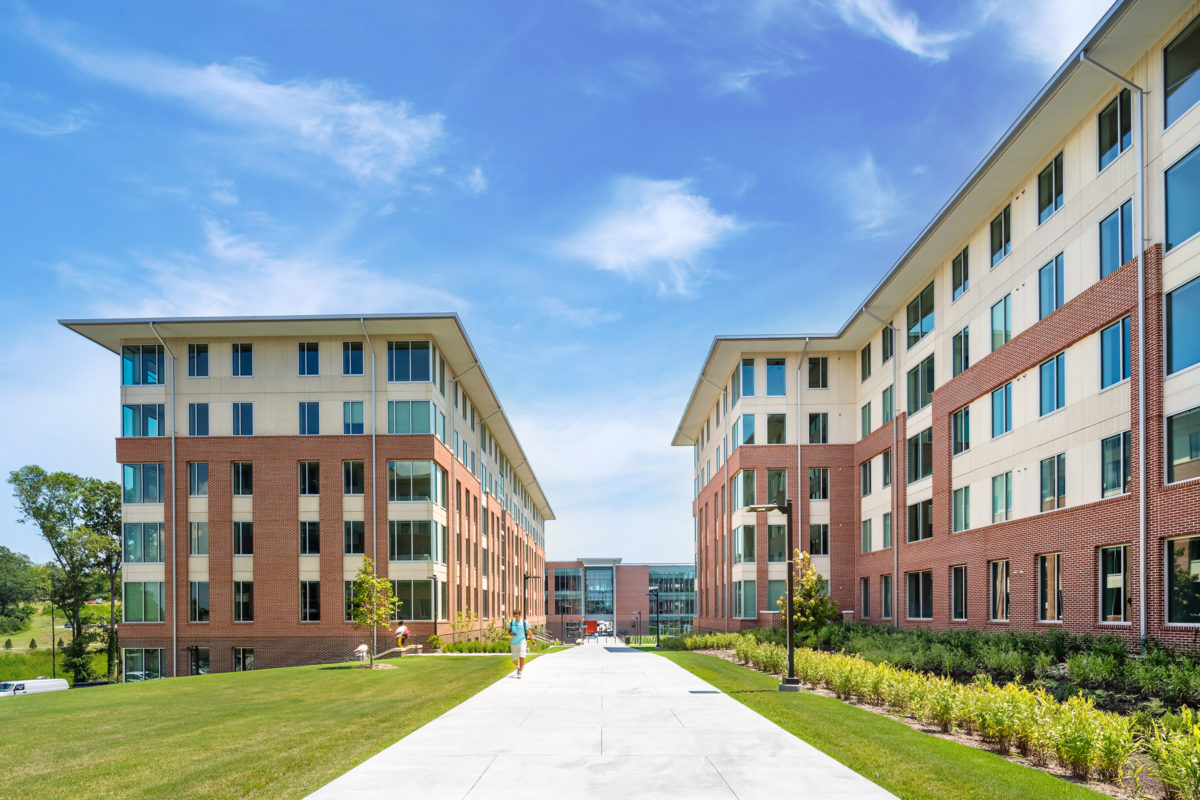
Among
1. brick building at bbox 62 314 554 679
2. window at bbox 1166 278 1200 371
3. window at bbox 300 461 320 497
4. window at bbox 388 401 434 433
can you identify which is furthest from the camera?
window at bbox 388 401 434 433

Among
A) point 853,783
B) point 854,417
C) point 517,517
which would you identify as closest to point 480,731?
point 853,783

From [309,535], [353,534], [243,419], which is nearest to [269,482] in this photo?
[309,535]

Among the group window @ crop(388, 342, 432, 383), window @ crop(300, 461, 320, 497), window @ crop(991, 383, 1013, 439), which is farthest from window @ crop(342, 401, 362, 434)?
window @ crop(991, 383, 1013, 439)

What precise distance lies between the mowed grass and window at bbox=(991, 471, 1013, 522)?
1688cm

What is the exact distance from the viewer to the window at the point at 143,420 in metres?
46.1

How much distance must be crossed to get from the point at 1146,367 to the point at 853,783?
15.0 metres

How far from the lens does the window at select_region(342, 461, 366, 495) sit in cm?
4516

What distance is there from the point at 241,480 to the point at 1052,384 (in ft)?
117

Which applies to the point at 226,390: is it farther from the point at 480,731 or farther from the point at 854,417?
the point at 480,731

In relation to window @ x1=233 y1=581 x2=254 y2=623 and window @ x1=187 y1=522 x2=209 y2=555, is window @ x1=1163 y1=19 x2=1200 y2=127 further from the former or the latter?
window @ x1=187 y1=522 x2=209 y2=555

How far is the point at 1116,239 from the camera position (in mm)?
23516

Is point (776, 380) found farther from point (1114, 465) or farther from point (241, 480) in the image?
point (1114, 465)

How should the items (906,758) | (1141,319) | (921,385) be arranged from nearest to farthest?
(906,758)
(1141,319)
(921,385)

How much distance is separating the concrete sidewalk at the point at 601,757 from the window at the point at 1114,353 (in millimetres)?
12887
